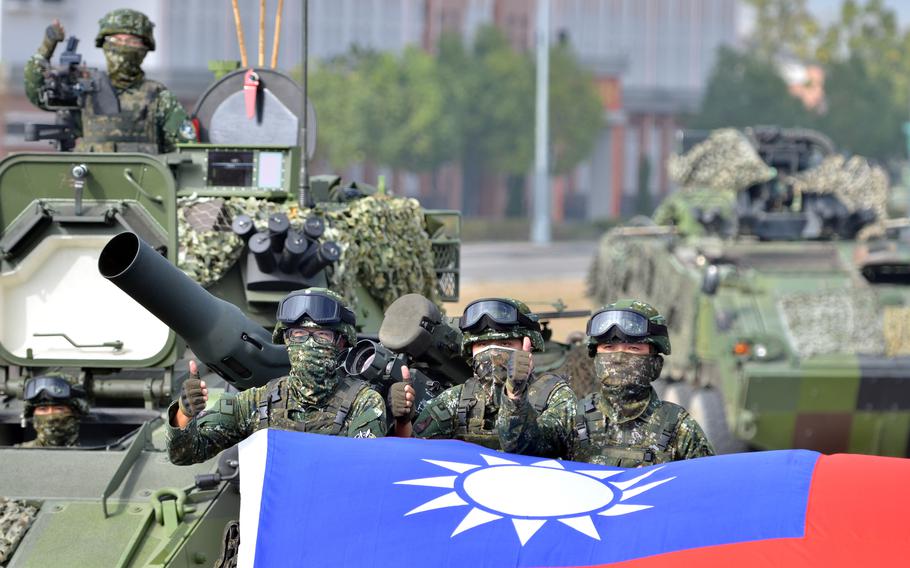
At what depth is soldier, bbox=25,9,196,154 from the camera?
10.2 meters

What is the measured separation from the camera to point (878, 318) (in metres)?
14.6

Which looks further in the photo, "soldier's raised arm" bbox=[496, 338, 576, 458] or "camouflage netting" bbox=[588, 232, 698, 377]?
"camouflage netting" bbox=[588, 232, 698, 377]

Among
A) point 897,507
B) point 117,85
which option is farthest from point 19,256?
point 897,507

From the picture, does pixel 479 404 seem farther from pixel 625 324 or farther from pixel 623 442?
pixel 625 324

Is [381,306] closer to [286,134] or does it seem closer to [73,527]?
[286,134]

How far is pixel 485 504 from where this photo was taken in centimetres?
620

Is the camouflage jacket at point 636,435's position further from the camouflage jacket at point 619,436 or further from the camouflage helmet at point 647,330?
the camouflage helmet at point 647,330

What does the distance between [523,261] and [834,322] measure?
26.8m

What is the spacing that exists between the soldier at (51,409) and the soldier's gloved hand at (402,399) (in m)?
1.98

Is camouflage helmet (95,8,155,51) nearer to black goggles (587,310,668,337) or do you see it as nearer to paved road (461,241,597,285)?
black goggles (587,310,668,337)

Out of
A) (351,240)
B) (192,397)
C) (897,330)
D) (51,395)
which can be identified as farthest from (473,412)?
(897,330)

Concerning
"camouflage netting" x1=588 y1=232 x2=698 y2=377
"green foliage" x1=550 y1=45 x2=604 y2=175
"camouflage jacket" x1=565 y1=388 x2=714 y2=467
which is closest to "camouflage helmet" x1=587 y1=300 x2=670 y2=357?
"camouflage jacket" x1=565 y1=388 x2=714 y2=467

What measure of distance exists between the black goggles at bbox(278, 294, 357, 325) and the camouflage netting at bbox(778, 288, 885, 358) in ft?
26.0

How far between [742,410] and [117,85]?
6395mm
